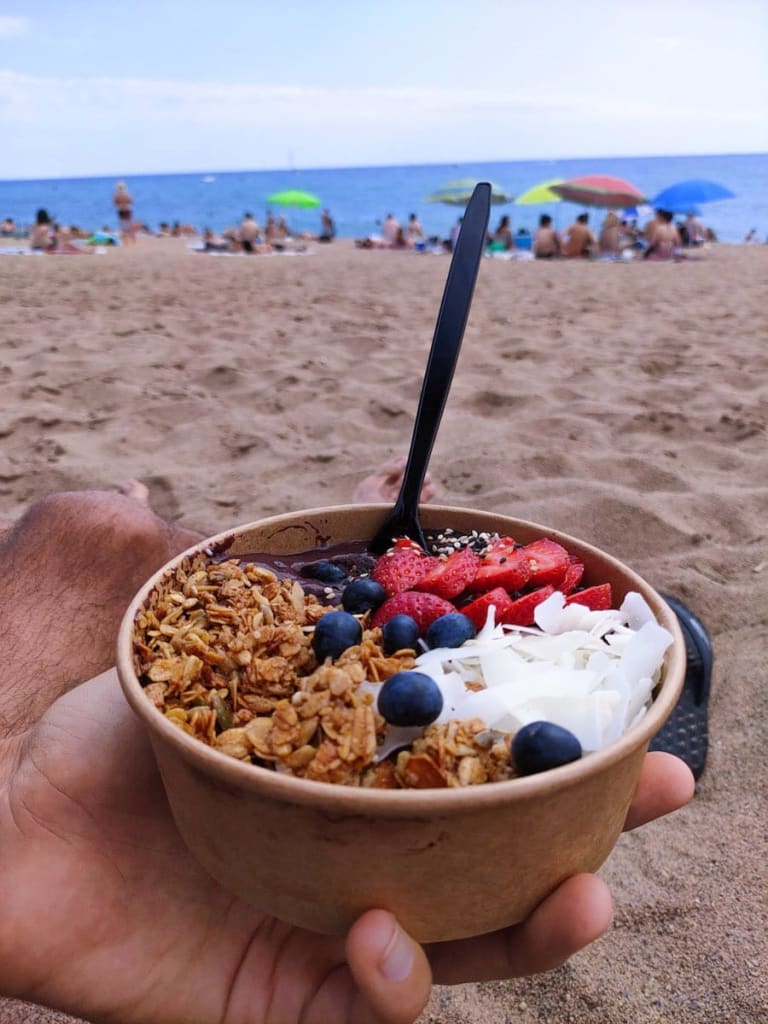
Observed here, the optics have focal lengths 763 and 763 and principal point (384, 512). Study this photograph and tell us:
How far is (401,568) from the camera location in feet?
4.02

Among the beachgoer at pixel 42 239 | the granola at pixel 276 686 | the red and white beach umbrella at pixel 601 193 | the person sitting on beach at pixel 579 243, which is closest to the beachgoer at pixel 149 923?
the granola at pixel 276 686

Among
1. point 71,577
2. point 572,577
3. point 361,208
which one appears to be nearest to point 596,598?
point 572,577

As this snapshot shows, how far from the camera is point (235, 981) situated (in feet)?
3.54

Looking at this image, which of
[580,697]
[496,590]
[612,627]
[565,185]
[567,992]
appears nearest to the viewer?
[580,697]

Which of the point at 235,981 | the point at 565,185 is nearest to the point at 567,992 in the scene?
the point at 235,981

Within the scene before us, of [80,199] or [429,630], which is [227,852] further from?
[80,199]

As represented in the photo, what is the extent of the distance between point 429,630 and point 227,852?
38 centimetres

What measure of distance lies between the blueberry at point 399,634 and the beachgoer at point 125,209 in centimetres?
1568

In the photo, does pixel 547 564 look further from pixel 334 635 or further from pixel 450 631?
pixel 334 635

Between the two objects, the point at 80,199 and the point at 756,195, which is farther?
the point at 80,199

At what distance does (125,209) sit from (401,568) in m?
16.1

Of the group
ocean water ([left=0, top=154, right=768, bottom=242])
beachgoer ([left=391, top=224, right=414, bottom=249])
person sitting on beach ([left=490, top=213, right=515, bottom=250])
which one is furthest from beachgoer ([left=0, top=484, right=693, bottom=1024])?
ocean water ([left=0, top=154, right=768, bottom=242])

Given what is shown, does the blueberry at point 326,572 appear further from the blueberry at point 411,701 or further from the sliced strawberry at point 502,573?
the blueberry at point 411,701

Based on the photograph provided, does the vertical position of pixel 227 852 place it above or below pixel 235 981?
above
